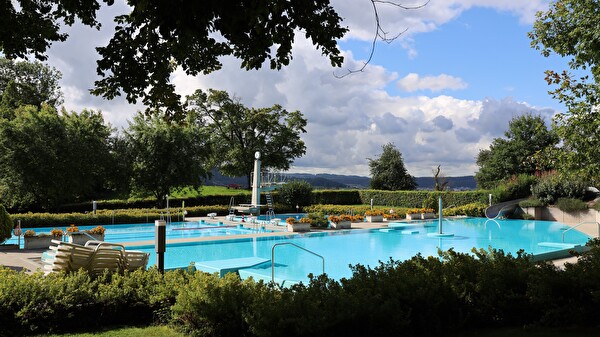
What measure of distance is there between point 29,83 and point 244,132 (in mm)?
18002

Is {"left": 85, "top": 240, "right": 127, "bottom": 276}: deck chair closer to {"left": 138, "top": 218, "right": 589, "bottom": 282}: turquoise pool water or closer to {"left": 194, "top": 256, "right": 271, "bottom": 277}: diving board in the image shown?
{"left": 194, "top": 256, "right": 271, "bottom": 277}: diving board

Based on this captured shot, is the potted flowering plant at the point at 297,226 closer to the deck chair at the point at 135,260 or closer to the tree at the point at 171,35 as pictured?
the deck chair at the point at 135,260

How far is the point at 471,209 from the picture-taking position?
85.1ft

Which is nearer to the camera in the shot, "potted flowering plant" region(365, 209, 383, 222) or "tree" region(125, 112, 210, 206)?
"potted flowering plant" region(365, 209, 383, 222)

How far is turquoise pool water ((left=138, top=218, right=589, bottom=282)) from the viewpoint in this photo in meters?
12.5

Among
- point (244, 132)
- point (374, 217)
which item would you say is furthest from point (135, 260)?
point (244, 132)

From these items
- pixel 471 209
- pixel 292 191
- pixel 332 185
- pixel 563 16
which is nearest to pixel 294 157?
pixel 332 185

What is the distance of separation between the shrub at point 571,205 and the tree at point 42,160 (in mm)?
25330

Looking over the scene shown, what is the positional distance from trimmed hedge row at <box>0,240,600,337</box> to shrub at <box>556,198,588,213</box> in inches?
820

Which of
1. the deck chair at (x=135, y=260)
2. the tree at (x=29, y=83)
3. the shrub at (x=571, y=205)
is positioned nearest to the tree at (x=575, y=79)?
the deck chair at (x=135, y=260)

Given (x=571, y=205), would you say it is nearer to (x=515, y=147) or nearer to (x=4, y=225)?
(x=515, y=147)

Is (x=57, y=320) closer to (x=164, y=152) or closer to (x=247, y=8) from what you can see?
(x=247, y=8)

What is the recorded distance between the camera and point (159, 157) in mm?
27219

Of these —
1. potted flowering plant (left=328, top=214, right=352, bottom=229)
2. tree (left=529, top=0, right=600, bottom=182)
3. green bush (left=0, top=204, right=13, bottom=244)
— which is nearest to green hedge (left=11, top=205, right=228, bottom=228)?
green bush (left=0, top=204, right=13, bottom=244)
